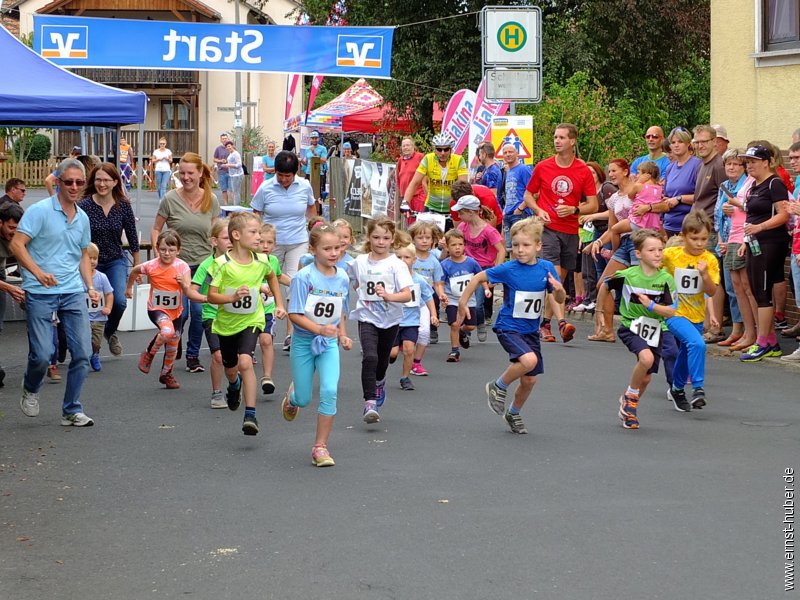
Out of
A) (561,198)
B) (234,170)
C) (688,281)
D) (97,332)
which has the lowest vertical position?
(97,332)

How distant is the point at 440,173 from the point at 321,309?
27.5 feet

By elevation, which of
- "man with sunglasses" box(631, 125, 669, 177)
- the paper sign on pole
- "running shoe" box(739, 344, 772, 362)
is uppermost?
the paper sign on pole

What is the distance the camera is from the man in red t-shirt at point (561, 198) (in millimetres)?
14805

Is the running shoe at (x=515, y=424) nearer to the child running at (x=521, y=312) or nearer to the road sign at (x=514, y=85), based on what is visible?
the child running at (x=521, y=312)

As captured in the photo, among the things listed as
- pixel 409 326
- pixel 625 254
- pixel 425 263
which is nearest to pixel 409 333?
pixel 409 326

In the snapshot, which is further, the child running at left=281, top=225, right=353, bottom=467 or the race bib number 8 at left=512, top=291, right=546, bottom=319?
the race bib number 8 at left=512, top=291, right=546, bottom=319

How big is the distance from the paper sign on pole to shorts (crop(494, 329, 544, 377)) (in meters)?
9.51

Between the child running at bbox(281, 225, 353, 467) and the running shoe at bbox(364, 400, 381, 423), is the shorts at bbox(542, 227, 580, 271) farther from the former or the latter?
the child running at bbox(281, 225, 353, 467)

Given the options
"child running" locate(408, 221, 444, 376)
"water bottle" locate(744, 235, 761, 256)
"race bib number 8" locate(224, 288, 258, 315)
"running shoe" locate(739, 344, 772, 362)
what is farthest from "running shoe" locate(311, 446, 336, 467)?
"water bottle" locate(744, 235, 761, 256)

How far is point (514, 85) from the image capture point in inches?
714

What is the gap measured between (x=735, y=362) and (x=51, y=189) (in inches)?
374

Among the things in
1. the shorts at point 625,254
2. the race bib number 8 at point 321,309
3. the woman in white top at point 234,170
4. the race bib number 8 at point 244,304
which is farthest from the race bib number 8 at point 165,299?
the woman in white top at point 234,170

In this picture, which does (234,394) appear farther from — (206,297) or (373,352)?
(373,352)

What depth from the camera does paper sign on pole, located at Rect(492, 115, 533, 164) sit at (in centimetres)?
1900
